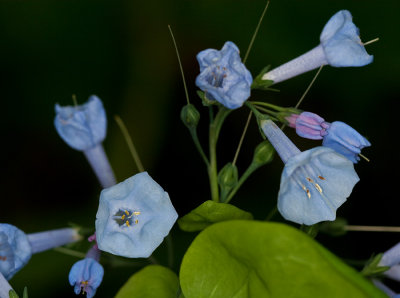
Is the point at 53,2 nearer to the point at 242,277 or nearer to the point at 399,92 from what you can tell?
the point at 399,92

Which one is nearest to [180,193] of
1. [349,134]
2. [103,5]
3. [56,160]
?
[56,160]

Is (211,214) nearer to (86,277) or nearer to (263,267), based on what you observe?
(263,267)

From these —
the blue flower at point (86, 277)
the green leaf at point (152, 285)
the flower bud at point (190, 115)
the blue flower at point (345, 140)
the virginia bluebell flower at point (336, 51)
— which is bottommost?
the green leaf at point (152, 285)

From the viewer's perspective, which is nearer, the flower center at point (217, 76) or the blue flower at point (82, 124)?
the flower center at point (217, 76)

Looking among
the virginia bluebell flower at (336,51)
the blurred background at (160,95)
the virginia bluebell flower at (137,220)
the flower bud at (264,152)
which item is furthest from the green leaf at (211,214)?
the blurred background at (160,95)

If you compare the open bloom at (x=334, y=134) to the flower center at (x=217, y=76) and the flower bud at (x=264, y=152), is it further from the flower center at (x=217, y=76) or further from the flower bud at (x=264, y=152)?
the flower center at (x=217, y=76)

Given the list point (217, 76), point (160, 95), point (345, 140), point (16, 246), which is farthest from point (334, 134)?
point (160, 95)
